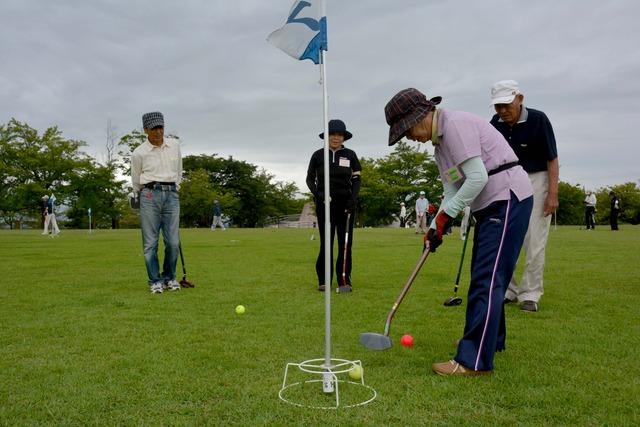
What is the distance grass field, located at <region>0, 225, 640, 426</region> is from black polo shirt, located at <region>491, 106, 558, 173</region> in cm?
165

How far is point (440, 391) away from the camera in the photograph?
3.42 m

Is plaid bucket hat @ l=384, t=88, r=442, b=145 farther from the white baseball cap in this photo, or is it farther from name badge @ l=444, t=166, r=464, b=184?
the white baseball cap

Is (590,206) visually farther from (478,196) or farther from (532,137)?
(478,196)

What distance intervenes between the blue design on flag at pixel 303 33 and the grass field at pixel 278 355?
2.21m

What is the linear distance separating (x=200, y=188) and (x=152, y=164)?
63.9 metres

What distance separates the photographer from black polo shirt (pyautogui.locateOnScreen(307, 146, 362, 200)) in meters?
7.76

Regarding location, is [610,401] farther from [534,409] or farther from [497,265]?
[497,265]

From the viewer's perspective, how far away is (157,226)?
308 inches

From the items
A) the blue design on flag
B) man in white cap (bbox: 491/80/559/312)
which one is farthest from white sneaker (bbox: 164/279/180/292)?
the blue design on flag

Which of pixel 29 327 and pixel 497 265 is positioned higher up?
pixel 497 265

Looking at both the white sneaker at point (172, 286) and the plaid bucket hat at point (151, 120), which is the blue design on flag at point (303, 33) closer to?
the plaid bucket hat at point (151, 120)

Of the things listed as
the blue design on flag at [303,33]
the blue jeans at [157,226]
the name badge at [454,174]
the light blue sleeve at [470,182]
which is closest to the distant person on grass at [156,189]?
the blue jeans at [157,226]

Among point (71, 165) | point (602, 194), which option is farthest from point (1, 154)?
point (602, 194)

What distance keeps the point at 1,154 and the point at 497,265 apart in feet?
207
